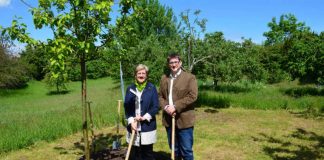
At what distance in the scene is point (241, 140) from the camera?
8.84m

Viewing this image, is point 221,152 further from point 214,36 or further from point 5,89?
point 5,89

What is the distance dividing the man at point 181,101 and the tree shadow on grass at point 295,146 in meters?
2.69

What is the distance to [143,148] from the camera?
550cm

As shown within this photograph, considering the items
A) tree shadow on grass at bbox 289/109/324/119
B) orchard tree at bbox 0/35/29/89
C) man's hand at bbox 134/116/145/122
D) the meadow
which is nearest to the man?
man's hand at bbox 134/116/145/122

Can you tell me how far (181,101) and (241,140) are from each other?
161 inches

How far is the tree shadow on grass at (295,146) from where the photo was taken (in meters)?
7.37

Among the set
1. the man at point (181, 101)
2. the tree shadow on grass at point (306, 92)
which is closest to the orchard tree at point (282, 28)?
the tree shadow on grass at point (306, 92)

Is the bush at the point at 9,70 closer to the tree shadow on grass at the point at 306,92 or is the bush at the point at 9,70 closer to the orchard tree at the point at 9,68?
the orchard tree at the point at 9,68

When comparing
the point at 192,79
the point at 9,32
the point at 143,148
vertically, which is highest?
the point at 9,32

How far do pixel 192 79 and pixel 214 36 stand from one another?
8893 millimetres

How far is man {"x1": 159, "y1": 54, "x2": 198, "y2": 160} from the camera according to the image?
5305mm

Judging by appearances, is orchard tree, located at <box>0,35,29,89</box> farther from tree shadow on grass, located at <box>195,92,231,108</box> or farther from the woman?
the woman

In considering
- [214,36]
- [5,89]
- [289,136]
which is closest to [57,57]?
[289,136]

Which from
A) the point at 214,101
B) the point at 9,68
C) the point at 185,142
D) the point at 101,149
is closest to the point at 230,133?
the point at 101,149
